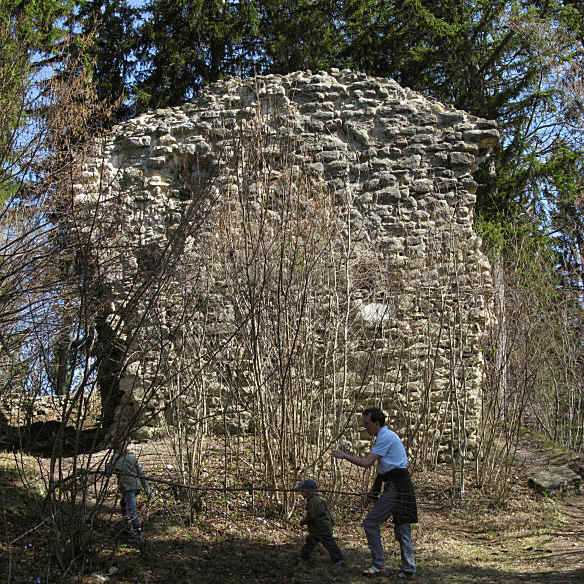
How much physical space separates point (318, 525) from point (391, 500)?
24.1 inches

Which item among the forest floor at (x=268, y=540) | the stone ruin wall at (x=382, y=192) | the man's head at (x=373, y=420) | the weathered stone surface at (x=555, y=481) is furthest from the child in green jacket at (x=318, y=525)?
the weathered stone surface at (x=555, y=481)

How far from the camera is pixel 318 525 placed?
4477 millimetres

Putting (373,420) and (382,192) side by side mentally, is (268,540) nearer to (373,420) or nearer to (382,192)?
(373,420)

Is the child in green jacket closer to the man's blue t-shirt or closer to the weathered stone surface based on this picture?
the man's blue t-shirt

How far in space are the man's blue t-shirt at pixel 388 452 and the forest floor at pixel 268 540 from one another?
84cm

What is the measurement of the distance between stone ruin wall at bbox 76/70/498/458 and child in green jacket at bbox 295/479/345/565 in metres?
1.99

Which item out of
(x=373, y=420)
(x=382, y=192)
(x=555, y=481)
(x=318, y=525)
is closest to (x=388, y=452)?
(x=373, y=420)

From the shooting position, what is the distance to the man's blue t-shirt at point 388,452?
4344mm

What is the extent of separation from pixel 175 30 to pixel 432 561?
1400cm

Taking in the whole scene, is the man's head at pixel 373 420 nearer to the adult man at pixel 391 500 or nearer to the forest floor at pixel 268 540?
the adult man at pixel 391 500

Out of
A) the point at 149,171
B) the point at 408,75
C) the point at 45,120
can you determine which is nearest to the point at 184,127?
the point at 149,171

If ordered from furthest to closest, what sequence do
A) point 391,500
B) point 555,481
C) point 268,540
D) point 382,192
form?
1. point 382,192
2. point 555,481
3. point 268,540
4. point 391,500

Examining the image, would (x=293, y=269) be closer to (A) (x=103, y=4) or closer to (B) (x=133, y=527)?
(B) (x=133, y=527)

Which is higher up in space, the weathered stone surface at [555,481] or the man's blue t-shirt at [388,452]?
the man's blue t-shirt at [388,452]
